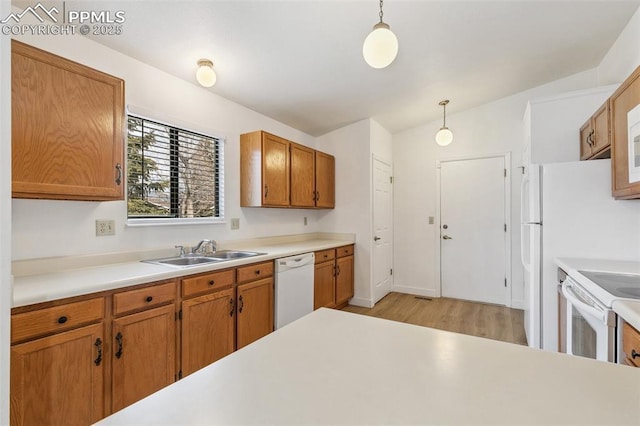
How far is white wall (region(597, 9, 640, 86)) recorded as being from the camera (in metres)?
2.45

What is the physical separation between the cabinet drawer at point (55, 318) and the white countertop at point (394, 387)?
1.23m

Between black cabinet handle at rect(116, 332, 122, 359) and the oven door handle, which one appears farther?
black cabinet handle at rect(116, 332, 122, 359)

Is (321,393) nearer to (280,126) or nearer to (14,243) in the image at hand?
(14,243)

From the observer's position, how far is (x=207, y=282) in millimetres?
2109

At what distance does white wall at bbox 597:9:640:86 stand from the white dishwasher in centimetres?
333

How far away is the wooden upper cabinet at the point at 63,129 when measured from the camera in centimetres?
149

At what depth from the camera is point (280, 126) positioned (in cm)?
381

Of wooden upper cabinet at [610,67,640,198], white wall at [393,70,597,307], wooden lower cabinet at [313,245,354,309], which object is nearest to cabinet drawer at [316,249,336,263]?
wooden lower cabinet at [313,245,354,309]

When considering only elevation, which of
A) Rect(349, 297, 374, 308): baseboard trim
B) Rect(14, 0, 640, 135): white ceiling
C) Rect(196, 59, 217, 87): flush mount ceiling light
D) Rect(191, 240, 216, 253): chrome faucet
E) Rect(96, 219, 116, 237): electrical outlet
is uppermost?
Rect(14, 0, 640, 135): white ceiling

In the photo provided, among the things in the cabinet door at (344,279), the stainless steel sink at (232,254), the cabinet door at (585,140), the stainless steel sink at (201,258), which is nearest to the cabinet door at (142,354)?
the stainless steel sink at (201,258)

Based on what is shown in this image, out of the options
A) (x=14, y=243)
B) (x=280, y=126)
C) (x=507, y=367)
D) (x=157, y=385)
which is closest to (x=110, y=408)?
(x=157, y=385)

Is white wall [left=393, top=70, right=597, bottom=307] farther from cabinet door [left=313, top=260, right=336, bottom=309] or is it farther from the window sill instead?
the window sill

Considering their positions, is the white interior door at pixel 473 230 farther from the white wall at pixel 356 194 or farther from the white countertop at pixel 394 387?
the white countertop at pixel 394 387

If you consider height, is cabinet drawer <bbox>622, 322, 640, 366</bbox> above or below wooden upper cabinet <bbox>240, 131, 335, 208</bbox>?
below
